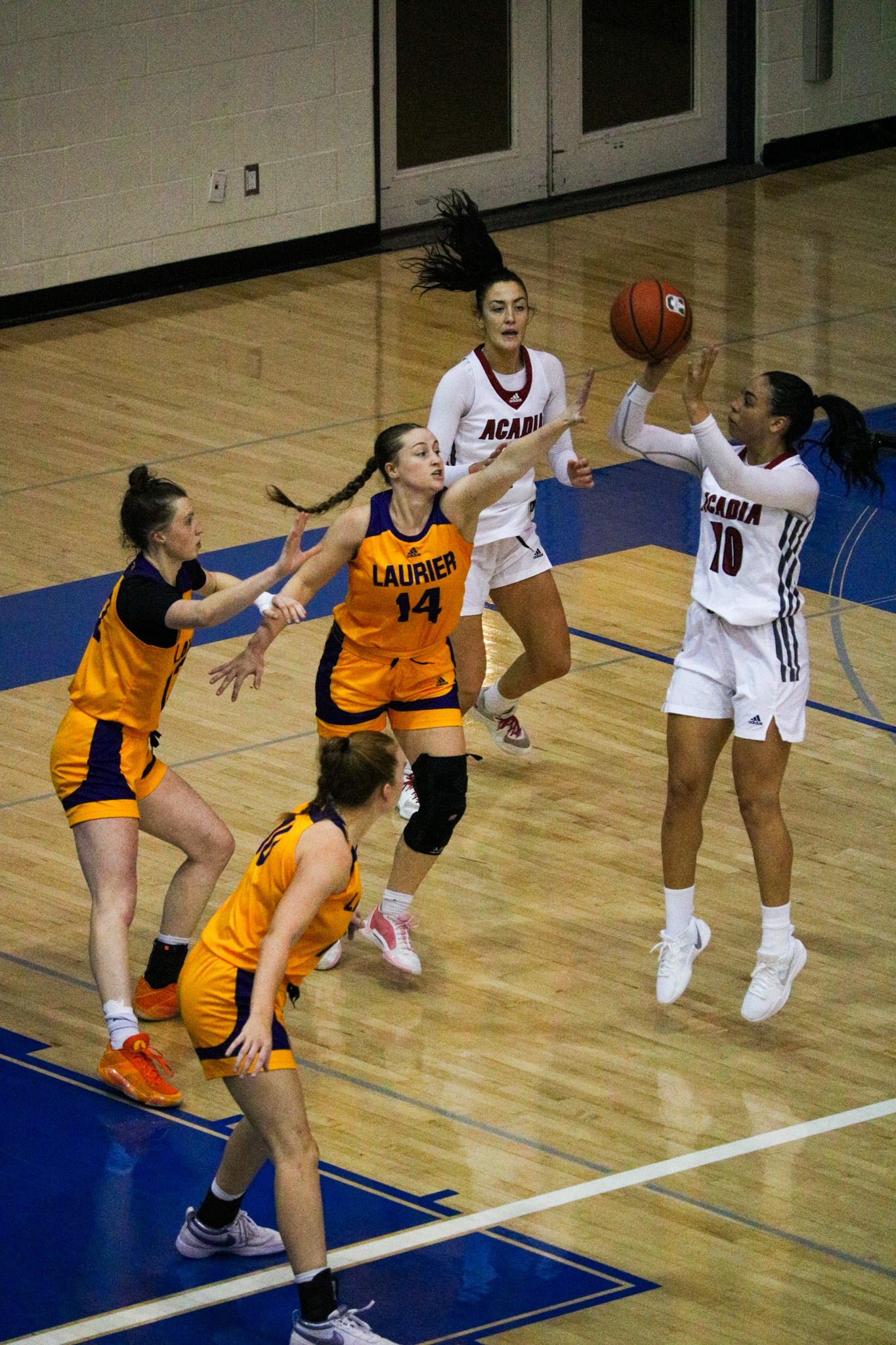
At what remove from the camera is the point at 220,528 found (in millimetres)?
9453

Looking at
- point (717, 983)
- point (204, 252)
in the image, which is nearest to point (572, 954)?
point (717, 983)

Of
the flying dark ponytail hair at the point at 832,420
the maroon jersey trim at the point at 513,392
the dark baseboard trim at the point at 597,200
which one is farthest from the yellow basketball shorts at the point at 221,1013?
the dark baseboard trim at the point at 597,200

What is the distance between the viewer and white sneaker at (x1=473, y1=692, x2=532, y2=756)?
24.9ft

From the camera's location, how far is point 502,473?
584 centimetres

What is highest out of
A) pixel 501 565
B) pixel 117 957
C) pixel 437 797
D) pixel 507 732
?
pixel 501 565

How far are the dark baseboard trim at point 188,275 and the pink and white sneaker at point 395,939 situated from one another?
679cm

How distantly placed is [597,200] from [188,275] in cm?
311

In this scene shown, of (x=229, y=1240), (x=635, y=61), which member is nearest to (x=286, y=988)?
(x=229, y=1240)

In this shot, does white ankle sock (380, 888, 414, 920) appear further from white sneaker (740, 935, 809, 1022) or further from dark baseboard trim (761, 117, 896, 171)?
dark baseboard trim (761, 117, 896, 171)

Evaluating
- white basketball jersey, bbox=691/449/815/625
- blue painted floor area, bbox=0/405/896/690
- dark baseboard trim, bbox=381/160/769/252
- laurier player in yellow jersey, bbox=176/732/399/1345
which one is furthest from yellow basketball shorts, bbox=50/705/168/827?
dark baseboard trim, bbox=381/160/769/252

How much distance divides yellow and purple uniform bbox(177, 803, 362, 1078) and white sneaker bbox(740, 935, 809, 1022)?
5.15 feet

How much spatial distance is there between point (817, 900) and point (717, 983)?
0.58 meters

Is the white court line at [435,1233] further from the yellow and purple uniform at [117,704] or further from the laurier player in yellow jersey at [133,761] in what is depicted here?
the yellow and purple uniform at [117,704]

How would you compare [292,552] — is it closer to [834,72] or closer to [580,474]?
[580,474]
